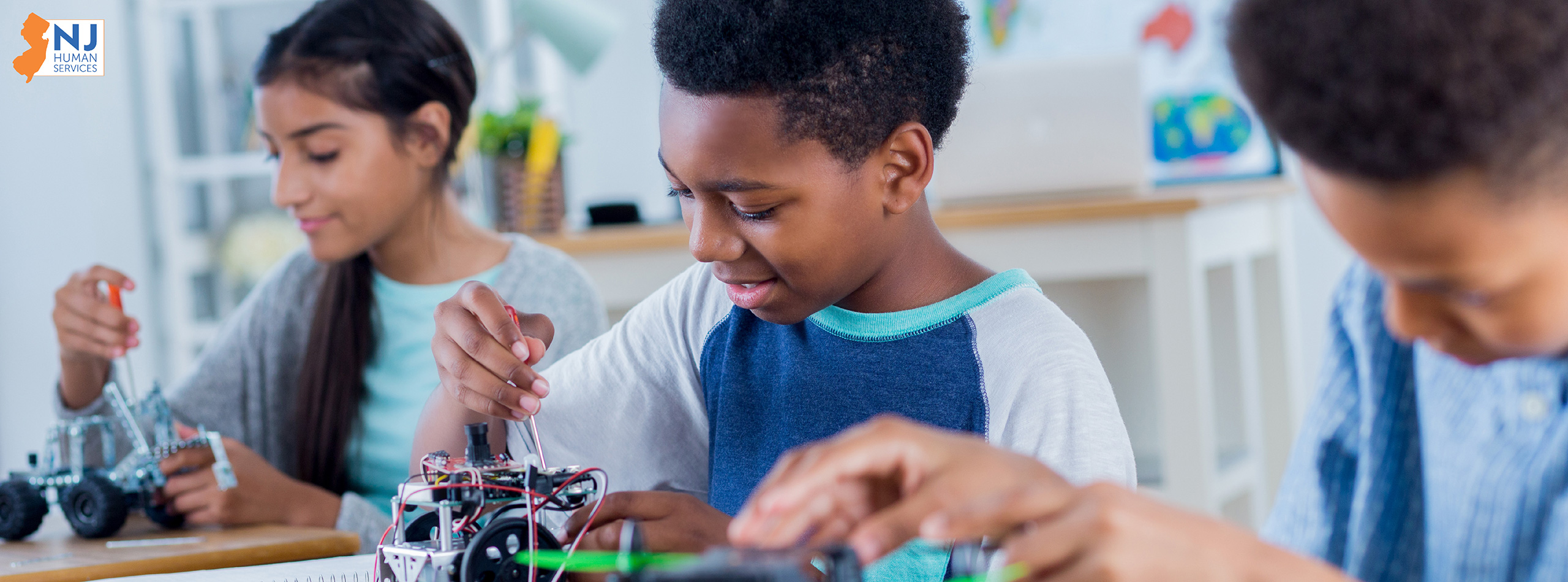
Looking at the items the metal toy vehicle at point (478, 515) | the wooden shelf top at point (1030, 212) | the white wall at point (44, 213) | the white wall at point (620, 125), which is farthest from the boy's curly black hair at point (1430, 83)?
the white wall at point (620, 125)

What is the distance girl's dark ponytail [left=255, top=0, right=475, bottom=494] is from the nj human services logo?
0.54ft

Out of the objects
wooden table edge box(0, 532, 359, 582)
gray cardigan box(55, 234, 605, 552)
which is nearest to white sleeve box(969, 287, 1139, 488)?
wooden table edge box(0, 532, 359, 582)

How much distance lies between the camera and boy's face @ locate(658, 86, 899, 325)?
791mm

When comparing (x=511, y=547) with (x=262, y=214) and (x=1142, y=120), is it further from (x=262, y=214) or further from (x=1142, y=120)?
(x=262, y=214)

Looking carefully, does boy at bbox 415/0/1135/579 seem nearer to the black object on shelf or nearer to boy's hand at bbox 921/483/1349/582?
boy's hand at bbox 921/483/1349/582

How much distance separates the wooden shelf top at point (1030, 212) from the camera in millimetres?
1819

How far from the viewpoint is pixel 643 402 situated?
101 centimetres

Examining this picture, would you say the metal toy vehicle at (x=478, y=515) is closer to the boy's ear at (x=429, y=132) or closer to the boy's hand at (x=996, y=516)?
the boy's hand at (x=996, y=516)

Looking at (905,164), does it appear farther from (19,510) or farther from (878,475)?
(19,510)

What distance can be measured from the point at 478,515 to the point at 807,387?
289mm

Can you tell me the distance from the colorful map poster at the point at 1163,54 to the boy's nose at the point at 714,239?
6.72 ft

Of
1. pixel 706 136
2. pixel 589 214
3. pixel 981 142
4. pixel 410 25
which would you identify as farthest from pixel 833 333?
pixel 589 214

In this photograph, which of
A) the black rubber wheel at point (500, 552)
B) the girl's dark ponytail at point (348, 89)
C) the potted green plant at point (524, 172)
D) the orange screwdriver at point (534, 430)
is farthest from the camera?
the potted green plant at point (524, 172)

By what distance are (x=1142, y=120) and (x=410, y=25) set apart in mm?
1211
